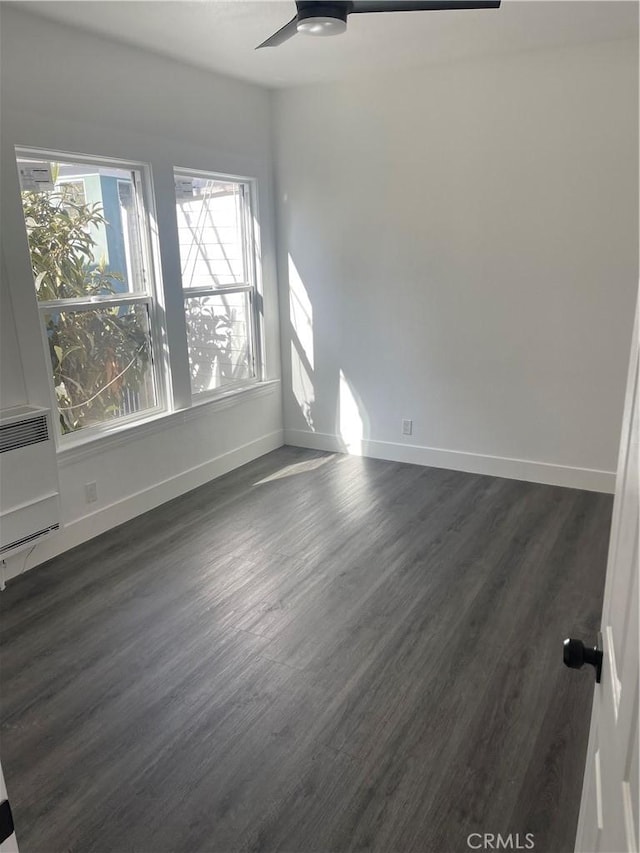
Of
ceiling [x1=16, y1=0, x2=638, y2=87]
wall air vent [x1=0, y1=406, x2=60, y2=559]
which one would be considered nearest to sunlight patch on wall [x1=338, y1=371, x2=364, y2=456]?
ceiling [x1=16, y1=0, x2=638, y2=87]

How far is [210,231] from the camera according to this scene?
455 cm

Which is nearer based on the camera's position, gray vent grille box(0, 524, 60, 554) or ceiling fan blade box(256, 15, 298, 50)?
ceiling fan blade box(256, 15, 298, 50)

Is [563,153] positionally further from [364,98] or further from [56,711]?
[56,711]

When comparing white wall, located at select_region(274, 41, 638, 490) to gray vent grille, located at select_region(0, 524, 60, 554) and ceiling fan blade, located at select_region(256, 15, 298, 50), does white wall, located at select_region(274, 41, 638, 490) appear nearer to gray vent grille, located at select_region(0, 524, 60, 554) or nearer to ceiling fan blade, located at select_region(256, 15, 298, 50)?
ceiling fan blade, located at select_region(256, 15, 298, 50)

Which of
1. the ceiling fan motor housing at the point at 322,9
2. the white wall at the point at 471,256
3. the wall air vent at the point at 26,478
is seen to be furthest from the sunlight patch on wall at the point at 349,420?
the ceiling fan motor housing at the point at 322,9

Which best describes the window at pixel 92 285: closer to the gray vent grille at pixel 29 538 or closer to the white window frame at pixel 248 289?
Answer: the white window frame at pixel 248 289

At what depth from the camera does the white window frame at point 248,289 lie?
14.8 ft

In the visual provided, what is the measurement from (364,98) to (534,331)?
2.04 m

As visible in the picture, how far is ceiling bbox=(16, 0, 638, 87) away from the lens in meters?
3.00

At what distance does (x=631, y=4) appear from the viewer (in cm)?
303

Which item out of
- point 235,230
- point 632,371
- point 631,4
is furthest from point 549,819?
point 235,230

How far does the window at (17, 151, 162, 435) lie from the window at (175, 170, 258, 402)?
1.39 ft

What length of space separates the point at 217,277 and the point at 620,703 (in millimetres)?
4268

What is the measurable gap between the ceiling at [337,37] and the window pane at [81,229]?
2.40 ft
